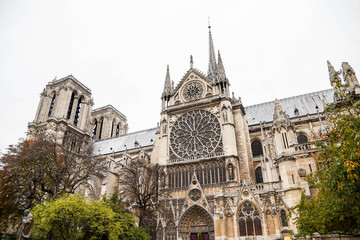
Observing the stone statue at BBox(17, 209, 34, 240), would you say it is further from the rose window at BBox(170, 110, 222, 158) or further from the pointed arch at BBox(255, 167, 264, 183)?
the pointed arch at BBox(255, 167, 264, 183)

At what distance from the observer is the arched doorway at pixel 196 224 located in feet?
73.8

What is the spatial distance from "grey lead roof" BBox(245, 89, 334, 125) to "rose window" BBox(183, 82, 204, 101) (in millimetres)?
8964

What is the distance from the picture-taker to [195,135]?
28.9 metres

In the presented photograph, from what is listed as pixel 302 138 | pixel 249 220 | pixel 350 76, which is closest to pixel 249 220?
pixel 249 220

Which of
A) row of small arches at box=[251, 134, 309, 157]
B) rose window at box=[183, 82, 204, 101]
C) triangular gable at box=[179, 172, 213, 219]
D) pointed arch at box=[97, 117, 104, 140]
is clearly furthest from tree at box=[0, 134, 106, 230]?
pointed arch at box=[97, 117, 104, 140]

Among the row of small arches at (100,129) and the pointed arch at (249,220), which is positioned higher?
the row of small arches at (100,129)

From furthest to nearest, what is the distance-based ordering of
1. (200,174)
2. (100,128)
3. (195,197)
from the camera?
(100,128) < (200,174) < (195,197)

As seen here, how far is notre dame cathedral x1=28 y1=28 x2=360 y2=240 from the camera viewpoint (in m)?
18.8

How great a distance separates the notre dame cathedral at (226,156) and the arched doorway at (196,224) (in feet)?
0.27

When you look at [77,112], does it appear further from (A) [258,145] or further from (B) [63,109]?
(A) [258,145]

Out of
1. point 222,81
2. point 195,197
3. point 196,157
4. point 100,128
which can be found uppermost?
point 100,128

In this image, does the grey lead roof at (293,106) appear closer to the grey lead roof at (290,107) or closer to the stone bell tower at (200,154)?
the grey lead roof at (290,107)

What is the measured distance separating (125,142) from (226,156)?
2642 centimetres

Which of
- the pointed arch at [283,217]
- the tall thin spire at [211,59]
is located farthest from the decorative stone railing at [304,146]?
the tall thin spire at [211,59]
